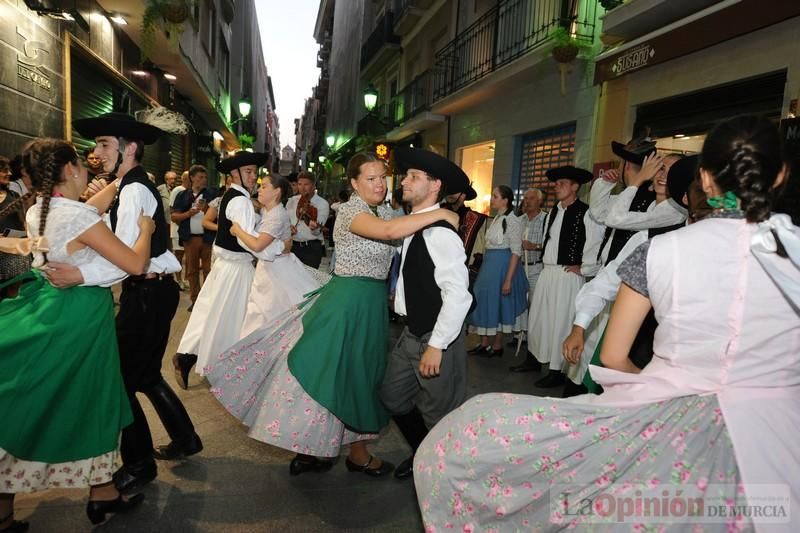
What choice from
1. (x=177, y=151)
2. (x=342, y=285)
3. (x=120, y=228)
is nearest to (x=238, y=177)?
(x=120, y=228)

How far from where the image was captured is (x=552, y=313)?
5039 mm

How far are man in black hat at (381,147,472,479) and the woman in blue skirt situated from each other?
3258mm

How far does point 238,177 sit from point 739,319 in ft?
13.0

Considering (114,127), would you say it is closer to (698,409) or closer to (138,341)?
(138,341)

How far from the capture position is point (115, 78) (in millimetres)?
9188

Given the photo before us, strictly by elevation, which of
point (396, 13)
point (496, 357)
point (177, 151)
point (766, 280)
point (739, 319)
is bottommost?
point (496, 357)

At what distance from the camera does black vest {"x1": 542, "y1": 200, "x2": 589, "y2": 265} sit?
189 inches

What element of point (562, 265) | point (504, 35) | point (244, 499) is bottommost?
point (244, 499)

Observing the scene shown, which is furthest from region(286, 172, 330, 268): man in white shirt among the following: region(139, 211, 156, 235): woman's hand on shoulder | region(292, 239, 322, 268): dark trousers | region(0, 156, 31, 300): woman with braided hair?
region(139, 211, 156, 235): woman's hand on shoulder

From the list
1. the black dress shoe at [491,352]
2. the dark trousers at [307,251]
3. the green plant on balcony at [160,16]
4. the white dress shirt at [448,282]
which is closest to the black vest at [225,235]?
the white dress shirt at [448,282]

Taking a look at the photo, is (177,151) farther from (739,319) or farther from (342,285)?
(739,319)

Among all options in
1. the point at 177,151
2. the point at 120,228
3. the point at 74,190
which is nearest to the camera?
the point at 74,190

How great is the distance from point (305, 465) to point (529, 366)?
127 inches

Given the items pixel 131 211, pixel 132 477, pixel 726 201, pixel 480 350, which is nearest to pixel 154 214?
pixel 131 211
